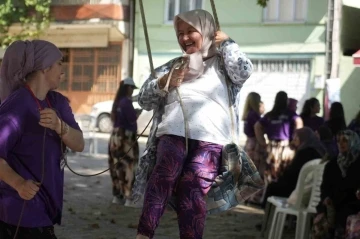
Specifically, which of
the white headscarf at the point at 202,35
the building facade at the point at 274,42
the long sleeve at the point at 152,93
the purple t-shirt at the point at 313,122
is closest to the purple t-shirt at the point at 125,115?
the purple t-shirt at the point at 313,122

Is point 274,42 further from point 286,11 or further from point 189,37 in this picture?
point 189,37

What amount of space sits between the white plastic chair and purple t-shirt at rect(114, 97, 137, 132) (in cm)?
312

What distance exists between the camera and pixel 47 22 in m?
20.3

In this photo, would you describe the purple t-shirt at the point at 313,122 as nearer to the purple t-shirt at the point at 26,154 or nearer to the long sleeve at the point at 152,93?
the long sleeve at the point at 152,93

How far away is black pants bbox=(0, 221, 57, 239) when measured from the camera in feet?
13.0

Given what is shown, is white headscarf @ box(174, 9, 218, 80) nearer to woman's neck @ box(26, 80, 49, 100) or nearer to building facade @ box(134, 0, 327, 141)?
woman's neck @ box(26, 80, 49, 100)

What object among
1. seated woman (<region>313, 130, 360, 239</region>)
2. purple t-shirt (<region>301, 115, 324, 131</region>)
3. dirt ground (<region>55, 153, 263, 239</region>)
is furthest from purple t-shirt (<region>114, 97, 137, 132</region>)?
seated woman (<region>313, 130, 360, 239</region>)

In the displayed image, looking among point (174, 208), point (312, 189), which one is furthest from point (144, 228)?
point (312, 189)

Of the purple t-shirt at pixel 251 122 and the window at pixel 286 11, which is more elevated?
the window at pixel 286 11

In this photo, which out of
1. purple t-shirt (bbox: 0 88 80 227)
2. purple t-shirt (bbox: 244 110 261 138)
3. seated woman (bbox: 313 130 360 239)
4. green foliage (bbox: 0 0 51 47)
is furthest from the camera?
green foliage (bbox: 0 0 51 47)

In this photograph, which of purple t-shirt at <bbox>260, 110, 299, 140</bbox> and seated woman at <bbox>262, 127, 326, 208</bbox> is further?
purple t-shirt at <bbox>260, 110, 299, 140</bbox>

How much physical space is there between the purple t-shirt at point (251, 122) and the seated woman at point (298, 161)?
7.12ft

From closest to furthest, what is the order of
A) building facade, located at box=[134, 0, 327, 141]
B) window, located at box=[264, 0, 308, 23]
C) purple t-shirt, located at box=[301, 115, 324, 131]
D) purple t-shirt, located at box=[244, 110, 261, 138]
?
purple t-shirt, located at box=[301, 115, 324, 131], purple t-shirt, located at box=[244, 110, 261, 138], building facade, located at box=[134, 0, 327, 141], window, located at box=[264, 0, 308, 23]

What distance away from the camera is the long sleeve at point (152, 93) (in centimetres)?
495
